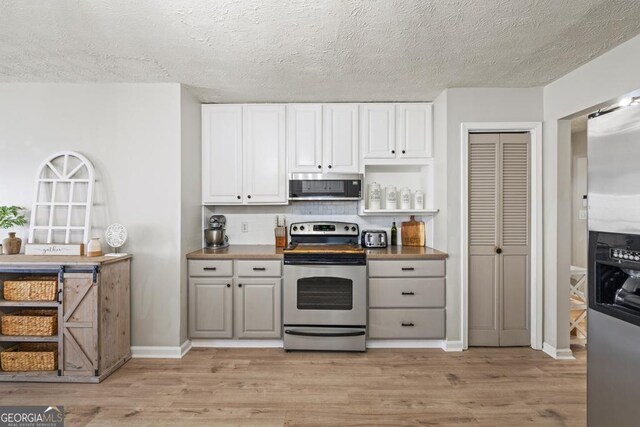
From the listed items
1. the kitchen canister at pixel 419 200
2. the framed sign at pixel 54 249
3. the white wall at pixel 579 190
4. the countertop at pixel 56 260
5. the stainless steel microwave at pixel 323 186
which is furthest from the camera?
the white wall at pixel 579 190

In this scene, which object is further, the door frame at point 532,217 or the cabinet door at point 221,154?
the cabinet door at point 221,154

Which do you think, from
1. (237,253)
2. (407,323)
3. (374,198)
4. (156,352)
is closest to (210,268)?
(237,253)

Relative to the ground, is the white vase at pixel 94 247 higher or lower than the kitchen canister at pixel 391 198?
lower

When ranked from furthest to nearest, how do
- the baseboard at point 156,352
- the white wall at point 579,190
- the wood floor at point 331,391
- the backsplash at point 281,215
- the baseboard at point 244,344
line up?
the white wall at point 579,190 → the backsplash at point 281,215 → the baseboard at point 244,344 → the baseboard at point 156,352 → the wood floor at point 331,391

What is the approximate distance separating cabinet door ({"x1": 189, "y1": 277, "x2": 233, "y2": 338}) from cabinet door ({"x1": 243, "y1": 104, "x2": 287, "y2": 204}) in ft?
2.92

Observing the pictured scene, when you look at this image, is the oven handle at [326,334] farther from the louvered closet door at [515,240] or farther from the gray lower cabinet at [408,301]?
the louvered closet door at [515,240]

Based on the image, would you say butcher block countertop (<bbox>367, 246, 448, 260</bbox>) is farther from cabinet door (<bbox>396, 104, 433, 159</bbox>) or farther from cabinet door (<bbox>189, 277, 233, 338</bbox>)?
cabinet door (<bbox>189, 277, 233, 338</bbox>)

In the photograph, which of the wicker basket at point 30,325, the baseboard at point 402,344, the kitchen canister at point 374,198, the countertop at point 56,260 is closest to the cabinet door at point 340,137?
the kitchen canister at point 374,198

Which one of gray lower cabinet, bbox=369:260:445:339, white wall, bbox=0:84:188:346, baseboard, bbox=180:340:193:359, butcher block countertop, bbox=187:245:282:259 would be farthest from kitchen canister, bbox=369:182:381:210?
baseboard, bbox=180:340:193:359


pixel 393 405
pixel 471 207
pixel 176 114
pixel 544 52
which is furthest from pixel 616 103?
pixel 176 114

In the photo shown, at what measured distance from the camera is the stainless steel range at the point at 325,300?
2.99 meters

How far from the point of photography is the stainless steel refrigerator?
1340 millimetres

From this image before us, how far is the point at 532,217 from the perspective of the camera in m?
3.06

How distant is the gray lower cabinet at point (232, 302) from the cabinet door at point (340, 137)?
1139 millimetres
